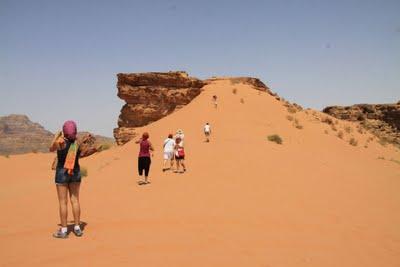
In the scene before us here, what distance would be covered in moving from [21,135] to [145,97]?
3038 inches

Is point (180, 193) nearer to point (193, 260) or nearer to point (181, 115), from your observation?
point (193, 260)

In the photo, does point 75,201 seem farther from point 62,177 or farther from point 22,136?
point 22,136

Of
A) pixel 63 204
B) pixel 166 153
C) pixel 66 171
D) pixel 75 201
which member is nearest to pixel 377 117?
pixel 166 153

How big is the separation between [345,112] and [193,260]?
48788mm

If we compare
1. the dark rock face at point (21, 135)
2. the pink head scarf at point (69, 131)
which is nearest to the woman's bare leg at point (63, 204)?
the pink head scarf at point (69, 131)

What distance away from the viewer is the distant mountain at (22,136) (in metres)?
75.9

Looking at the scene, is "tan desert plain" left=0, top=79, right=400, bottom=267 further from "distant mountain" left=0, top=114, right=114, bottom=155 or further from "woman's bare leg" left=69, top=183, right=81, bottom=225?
"distant mountain" left=0, top=114, right=114, bottom=155

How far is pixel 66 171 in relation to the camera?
6.04 metres

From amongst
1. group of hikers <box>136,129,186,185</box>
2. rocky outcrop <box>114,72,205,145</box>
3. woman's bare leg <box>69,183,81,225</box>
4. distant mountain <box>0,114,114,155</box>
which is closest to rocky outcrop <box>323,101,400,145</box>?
rocky outcrop <box>114,72,205,145</box>

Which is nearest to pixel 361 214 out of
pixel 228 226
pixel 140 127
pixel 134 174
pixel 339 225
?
pixel 339 225

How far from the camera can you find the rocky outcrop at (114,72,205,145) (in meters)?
27.9

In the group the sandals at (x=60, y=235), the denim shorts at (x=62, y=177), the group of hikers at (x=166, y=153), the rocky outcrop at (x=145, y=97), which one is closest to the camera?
the sandals at (x=60, y=235)

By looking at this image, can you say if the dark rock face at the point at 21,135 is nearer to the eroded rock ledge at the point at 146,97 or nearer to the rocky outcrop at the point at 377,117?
the eroded rock ledge at the point at 146,97

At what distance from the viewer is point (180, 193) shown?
31.4 ft
